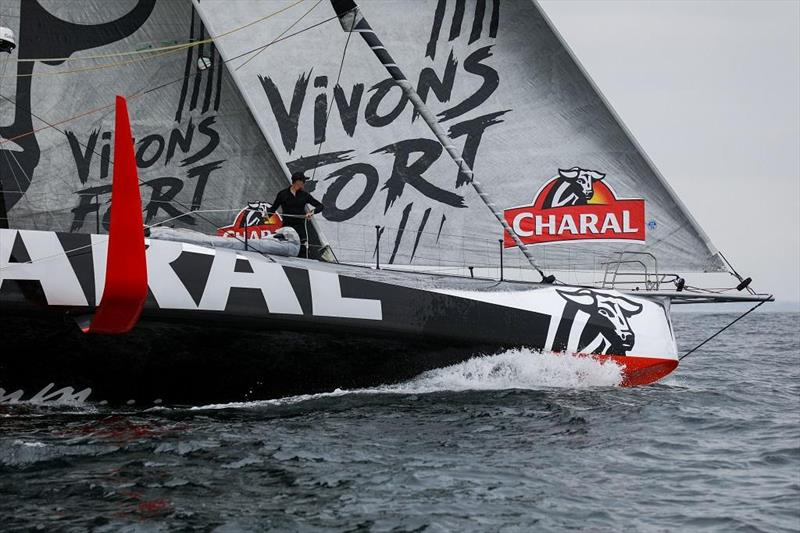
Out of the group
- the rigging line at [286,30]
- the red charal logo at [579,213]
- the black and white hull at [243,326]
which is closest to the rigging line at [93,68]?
the rigging line at [286,30]

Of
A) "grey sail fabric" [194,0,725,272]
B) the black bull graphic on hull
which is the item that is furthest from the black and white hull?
"grey sail fabric" [194,0,725,272]

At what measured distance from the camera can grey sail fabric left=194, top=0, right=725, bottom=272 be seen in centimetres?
1224

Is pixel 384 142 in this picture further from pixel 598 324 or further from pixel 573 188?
pixel 598 324

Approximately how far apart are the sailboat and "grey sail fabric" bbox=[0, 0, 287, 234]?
3 cm

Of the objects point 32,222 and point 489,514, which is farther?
point 32,222

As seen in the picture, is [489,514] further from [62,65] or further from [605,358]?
[62,65]

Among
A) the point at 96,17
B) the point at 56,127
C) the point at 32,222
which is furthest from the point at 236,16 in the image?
the point at 32,222

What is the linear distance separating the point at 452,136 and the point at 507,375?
3721mm

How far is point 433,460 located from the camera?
732 centimetres

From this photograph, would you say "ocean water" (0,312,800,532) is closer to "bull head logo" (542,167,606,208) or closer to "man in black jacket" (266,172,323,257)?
"man in black jacket" (266,172,323,257)

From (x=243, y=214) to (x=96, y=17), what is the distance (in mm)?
2797

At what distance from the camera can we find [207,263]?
904cm

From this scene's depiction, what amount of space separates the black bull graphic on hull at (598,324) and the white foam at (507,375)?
0.46 ft

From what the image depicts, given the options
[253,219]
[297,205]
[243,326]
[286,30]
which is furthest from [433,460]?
[286,30]
